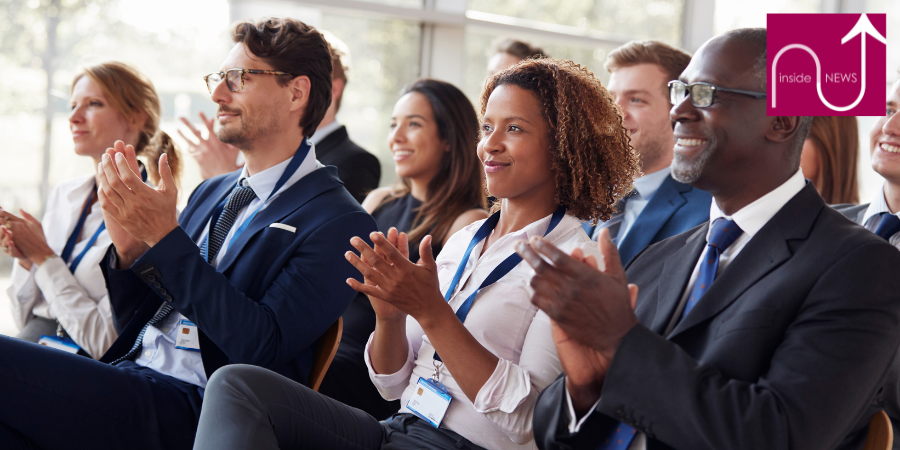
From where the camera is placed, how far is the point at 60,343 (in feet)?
8.18

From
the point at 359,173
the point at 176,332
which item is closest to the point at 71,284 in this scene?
the point at 176,332

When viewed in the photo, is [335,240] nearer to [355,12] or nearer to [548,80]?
[548,80]

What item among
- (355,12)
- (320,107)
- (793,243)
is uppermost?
(355,12)

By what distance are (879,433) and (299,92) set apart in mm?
1873

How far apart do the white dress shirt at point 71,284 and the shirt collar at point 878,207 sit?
2.53 m

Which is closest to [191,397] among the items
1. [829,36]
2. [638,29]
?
[829,36]

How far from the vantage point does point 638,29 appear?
6.18m

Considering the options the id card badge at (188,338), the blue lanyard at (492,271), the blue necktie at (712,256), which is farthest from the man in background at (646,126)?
the id card badge at (188,338)

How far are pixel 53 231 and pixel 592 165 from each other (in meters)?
2.29

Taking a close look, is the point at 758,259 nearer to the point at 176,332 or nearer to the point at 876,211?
the point at 876,211

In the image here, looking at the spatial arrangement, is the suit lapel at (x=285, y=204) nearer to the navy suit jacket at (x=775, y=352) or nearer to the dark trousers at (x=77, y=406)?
the dark trousers at (x=77, y=406)

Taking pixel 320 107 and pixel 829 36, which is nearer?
pixel 829 36

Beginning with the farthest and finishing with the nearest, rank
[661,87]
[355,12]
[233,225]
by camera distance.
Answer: [355,12], [661,87], [233,225]

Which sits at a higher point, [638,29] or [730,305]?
[638,29]
